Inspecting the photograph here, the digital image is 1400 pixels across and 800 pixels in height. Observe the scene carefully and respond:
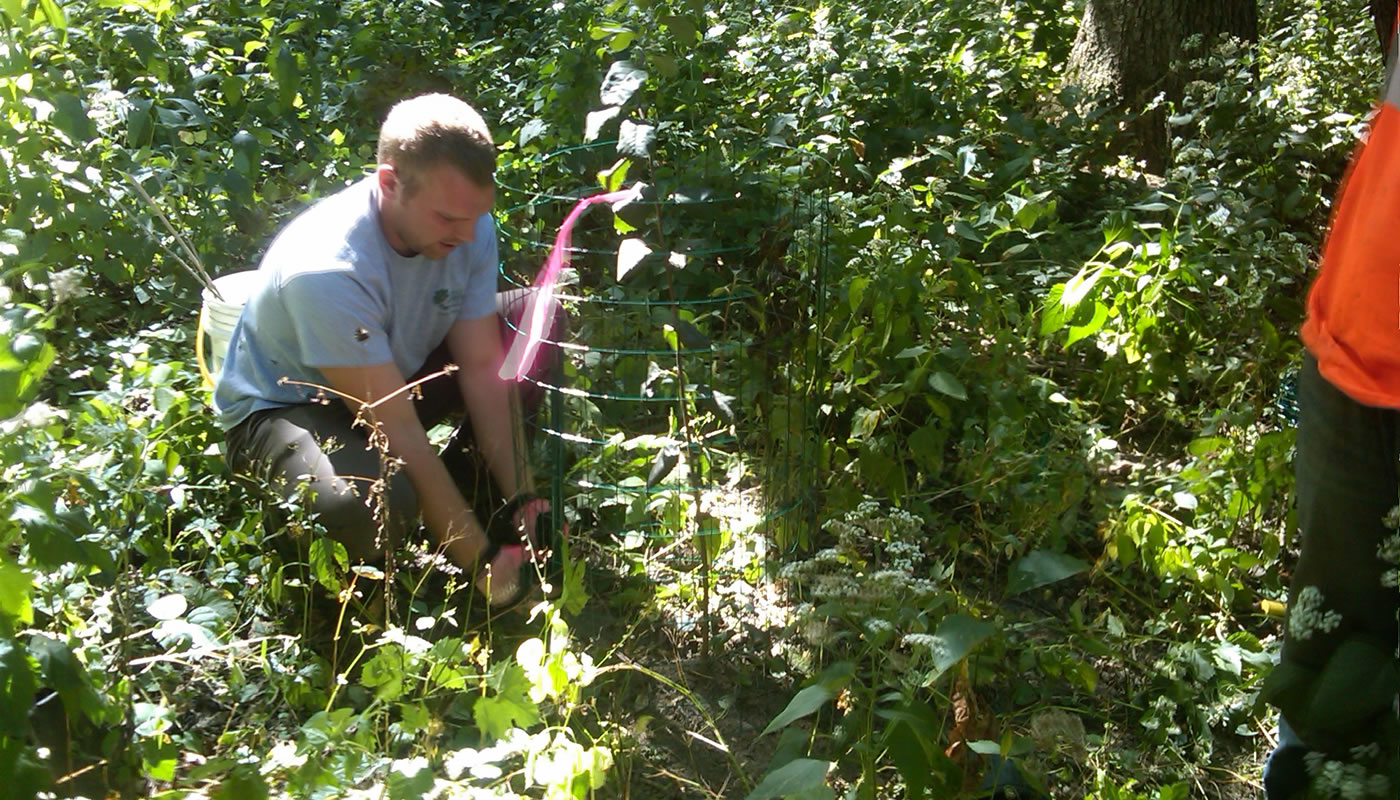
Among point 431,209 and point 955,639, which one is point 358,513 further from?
point 955,639

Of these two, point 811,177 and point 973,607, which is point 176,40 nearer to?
point 811,177

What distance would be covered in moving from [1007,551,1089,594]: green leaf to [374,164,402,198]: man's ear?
1.46 metres

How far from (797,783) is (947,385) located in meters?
1.34

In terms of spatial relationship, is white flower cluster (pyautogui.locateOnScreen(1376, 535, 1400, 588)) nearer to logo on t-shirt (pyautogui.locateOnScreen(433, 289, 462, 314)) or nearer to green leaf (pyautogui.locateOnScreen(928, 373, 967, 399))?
green leaf (pyautogui.locateOnScreen(928, 373, 967, 399))

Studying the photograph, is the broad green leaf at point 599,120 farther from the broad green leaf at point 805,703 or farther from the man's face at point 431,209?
the broad green leaf at point 805,703

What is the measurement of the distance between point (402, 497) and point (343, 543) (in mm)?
153

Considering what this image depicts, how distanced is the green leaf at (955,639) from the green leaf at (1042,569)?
0.14 m

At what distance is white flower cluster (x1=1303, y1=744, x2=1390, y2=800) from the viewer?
1540 millimetres

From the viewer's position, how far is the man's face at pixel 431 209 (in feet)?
8.31

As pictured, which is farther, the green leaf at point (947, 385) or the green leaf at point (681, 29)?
the green leaf at point (947, 385)

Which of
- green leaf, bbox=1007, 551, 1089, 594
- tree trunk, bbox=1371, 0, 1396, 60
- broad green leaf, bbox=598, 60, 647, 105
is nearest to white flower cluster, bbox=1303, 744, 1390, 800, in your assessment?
green leaf, bbox=1007, 551, 1089, 594

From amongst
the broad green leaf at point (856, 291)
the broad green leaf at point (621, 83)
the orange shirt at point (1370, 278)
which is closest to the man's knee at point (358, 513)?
the broad green leaf at point (621, 83)

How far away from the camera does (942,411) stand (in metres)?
2.89

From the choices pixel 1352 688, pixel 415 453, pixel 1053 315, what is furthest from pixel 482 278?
pixel 1352 688
